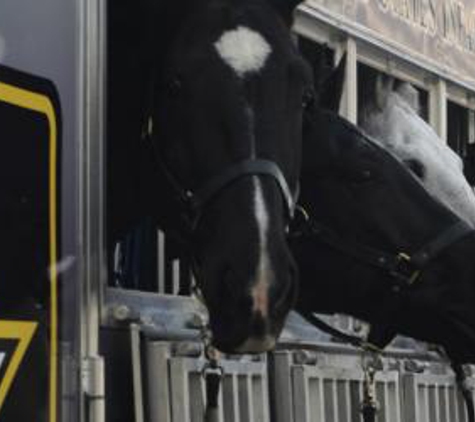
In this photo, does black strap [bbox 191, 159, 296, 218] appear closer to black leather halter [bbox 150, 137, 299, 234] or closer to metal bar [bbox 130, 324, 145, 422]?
black leather halter [bbox 150, 137, 299, 234]

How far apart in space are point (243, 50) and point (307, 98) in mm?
296

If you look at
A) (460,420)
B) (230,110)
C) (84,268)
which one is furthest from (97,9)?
(460,420)

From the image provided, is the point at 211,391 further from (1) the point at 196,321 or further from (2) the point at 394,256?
(2) the point at 394,256

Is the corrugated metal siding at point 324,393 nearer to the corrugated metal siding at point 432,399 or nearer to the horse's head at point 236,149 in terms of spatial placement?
the corrugated metal siding at point 432,399

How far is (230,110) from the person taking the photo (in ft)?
9.32

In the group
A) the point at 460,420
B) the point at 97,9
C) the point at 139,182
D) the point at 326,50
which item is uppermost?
the point at 326,50

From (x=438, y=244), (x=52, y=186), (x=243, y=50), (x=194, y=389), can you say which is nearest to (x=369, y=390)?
(x=438, y=244)

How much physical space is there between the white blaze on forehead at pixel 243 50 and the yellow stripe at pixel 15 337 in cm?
85

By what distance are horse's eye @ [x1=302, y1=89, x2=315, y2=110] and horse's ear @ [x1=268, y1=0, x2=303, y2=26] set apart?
9.3 inches

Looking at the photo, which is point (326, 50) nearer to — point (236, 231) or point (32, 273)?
point (236, 231)

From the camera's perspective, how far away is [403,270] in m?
3.62

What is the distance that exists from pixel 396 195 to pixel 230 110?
3.38 ft

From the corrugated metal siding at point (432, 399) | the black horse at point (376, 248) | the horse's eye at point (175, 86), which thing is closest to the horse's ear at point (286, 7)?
the black horse at point (376, 248)

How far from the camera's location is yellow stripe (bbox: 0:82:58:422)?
7.96 ft
